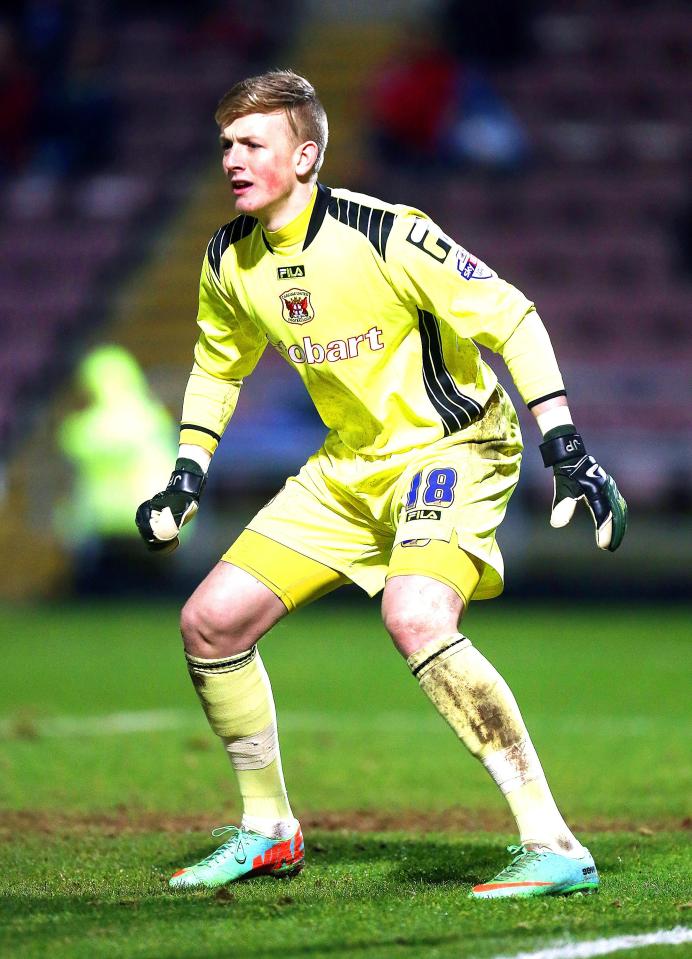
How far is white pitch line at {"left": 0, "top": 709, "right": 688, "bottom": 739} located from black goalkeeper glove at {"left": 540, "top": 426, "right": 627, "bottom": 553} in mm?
4198

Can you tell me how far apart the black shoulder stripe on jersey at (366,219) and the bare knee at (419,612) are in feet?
3.17

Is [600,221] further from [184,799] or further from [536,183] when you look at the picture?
[184,799]

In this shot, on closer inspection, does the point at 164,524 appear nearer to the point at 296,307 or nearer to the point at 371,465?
the point at 371,465

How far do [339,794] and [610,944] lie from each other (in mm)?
3055

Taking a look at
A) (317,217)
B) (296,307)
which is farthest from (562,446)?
(317,217)

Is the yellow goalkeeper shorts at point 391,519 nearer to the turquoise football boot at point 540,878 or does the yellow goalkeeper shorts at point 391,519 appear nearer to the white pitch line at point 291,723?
the turquoise football boot at point 540,878

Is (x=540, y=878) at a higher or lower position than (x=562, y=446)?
lower

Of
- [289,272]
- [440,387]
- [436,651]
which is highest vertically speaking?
[289,272]

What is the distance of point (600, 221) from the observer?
59.5 ft

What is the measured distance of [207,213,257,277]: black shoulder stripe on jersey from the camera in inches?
182

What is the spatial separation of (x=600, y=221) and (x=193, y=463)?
14217mm

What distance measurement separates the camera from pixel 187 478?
4.70m

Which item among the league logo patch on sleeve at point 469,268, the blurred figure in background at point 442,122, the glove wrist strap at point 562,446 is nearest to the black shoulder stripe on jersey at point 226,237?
the league logo patch on sleeve at point 469,268

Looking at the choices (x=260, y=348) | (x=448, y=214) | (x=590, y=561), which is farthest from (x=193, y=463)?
(x=448, y=214)
